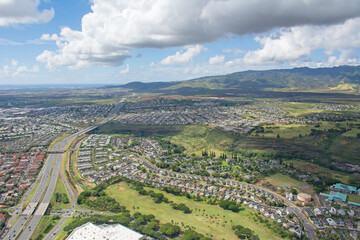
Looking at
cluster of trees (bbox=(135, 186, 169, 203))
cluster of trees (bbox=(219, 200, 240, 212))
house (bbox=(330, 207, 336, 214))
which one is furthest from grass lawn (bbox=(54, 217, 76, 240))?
house (bbox=(330, 207, 336, 214))

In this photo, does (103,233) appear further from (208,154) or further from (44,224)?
(208,154)

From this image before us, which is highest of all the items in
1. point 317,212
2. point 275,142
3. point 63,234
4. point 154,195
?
point 275,142

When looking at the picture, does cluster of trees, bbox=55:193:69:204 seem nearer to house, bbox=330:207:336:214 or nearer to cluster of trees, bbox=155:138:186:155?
cluster of trees, bbox=155:138:186:155

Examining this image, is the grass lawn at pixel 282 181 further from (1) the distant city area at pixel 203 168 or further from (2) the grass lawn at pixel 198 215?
(2) the grass lawn at pixel 198 215

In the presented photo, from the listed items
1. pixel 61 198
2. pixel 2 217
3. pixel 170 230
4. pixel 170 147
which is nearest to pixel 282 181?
pixel 170 230

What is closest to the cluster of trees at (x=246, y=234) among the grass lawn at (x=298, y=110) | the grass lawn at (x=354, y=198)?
the grass lawn at (x=354, y=198)

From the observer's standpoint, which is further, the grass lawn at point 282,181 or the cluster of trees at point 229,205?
the grass lawn at point 282,181

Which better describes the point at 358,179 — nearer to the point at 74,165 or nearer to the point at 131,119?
the point at 74,165
